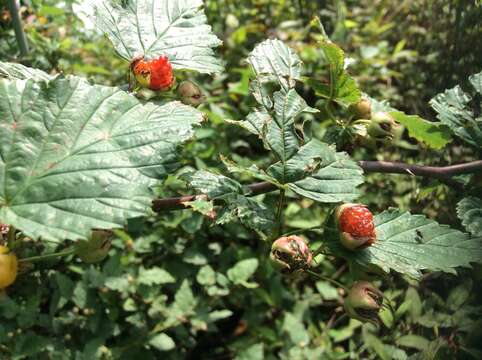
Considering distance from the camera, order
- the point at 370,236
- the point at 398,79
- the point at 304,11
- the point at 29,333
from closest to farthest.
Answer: the point at 370,236, the point at 29,333, the point at 398,79, the point at 304,11

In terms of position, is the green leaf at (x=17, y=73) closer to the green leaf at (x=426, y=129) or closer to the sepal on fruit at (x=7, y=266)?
the sepal on fruit at (x=7, y=266)

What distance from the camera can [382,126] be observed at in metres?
1.06

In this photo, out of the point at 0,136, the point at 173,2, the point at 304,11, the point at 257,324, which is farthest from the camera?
the point at 304,11

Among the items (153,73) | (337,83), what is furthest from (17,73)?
(337,83)

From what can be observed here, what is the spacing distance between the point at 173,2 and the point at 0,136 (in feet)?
1.75

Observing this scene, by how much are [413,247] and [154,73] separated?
55cm

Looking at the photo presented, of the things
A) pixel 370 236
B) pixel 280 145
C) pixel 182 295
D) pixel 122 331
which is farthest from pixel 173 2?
pixel 122 331

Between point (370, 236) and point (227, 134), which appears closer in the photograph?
point (370, 236)

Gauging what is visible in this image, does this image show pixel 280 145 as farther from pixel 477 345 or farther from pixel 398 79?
pixel 398 79

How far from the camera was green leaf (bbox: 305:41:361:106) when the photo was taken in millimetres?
1026

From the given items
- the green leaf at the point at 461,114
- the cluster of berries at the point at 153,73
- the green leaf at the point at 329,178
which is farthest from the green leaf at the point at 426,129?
the cluster of berries at the point at 153,73

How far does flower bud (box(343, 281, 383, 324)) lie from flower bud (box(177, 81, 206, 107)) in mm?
469

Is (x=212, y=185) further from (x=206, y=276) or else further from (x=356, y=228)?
(x=206, y=276)

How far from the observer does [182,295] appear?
168 cm
